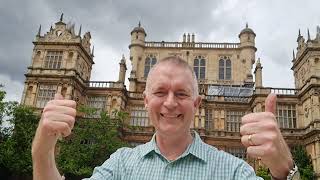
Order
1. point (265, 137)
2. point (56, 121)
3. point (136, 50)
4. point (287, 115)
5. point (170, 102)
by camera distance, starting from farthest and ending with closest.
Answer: point (136, 50)
point (287, 115)
point (170, 102)
point (56, 121)
point (265, 137)

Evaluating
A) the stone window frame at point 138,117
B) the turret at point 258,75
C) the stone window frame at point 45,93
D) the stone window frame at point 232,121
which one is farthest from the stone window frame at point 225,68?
the stone window frame at point 45,93

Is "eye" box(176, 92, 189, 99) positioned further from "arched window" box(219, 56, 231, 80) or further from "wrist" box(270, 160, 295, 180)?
"arched window" box(219, 56, 231, 80)

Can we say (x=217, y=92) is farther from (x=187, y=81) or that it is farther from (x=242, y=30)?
(x=187, y=81)

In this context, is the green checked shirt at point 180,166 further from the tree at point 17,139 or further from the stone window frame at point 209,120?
the stone window frame at point 209,120

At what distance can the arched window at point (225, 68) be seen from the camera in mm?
36263

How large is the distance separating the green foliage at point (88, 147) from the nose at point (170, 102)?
1959 centimetres

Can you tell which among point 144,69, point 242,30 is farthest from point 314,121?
point 144,69

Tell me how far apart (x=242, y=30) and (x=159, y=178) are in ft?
120

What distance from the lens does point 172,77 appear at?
2.96m

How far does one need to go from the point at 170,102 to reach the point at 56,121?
0.95 meters

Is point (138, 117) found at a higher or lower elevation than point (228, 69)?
lower

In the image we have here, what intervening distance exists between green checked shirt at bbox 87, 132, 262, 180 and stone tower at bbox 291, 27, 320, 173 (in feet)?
82.1

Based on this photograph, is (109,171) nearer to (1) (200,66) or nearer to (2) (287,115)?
(2) (287,115)

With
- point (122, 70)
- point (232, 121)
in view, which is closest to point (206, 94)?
point (232, 121)
